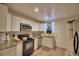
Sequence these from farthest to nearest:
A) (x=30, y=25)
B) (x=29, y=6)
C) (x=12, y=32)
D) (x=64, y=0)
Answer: (x=12, y=32) < (x=30, y=25) < (x=29, y=6) < (x=64, y=0)

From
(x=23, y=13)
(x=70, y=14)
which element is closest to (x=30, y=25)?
(x=23, y=13)

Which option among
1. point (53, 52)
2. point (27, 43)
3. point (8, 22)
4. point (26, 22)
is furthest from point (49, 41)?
point (8, 22)

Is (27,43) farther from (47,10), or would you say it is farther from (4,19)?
(47,10)

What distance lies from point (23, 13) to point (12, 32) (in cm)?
57

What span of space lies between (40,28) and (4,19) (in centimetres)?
77

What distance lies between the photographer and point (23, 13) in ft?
6.68

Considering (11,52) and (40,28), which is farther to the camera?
(40,28)

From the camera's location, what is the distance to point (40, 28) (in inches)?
83.1

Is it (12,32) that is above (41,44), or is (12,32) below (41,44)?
above

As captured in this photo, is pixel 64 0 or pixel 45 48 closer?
pixel 64 0

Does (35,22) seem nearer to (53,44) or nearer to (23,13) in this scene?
(23,13)

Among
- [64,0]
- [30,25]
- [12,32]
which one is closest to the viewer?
[64,0]

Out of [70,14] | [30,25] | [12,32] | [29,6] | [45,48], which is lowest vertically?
[45,48]

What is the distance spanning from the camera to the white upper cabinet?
1.98m
